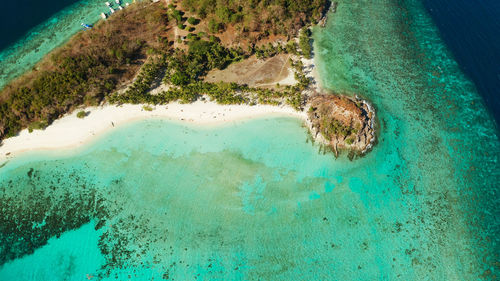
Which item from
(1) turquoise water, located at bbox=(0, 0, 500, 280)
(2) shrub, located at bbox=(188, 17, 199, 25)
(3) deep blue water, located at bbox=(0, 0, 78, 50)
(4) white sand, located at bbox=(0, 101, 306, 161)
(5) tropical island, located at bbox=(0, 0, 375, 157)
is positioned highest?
(3) deep blue water, located at bbox=(0, 0, 78, 50)

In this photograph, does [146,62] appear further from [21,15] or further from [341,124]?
[341,124]

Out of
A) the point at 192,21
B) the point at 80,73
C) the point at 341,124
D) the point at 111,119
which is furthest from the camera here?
the point at 192,21

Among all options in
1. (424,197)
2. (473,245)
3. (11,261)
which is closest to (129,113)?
(11,261)

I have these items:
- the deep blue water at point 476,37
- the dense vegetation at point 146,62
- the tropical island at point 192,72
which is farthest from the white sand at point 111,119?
the deep blue water at point 476,37

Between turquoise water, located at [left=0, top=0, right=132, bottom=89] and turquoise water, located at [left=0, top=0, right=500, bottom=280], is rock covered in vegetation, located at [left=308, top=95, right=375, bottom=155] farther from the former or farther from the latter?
turquoise water, located at [left=0, top=0, right=132, bottom=89]

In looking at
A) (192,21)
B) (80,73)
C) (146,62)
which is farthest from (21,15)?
(192,21)

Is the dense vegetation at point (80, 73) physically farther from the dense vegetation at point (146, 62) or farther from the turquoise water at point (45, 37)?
the turquoise water at point (45, 37)

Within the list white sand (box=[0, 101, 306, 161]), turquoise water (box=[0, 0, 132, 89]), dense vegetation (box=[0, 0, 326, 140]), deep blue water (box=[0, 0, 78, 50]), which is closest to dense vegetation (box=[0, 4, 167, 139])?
dense vegetation (box=[0, 0, 326, 140])
